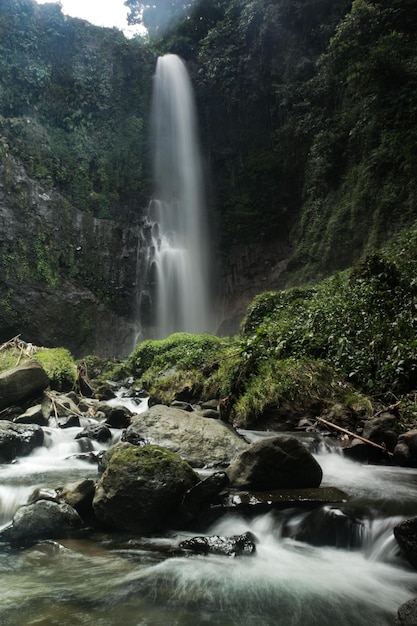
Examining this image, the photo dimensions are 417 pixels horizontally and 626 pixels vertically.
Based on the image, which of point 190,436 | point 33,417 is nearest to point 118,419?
point 33,417

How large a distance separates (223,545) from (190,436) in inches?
92.9

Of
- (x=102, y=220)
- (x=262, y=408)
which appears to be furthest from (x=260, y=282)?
(x=262, y=408)

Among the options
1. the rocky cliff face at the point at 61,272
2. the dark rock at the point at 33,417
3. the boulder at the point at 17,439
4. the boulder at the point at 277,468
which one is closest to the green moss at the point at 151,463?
the boulder at the point at 277,468

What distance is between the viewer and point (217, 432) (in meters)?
6.00

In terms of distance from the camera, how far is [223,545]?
11.8 ft

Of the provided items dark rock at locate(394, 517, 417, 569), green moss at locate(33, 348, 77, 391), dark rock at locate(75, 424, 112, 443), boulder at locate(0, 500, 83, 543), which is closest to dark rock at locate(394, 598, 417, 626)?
dark rock at locate(394, 517, 417, 569)

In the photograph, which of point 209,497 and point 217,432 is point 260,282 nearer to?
point 217,432

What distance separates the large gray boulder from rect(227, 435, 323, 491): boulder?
34.9 inches

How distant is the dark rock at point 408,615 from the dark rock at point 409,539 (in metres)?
0.81

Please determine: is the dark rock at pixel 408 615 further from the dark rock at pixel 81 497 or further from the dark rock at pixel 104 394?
the dark rock at pixel 104 394

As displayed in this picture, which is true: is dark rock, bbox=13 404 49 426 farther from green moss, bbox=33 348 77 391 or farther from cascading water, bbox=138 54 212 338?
cascading water, bbox=138 54 212 338

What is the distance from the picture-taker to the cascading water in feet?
76.6

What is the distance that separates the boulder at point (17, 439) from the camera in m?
6.21

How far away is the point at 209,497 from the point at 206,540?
1.70 ft
